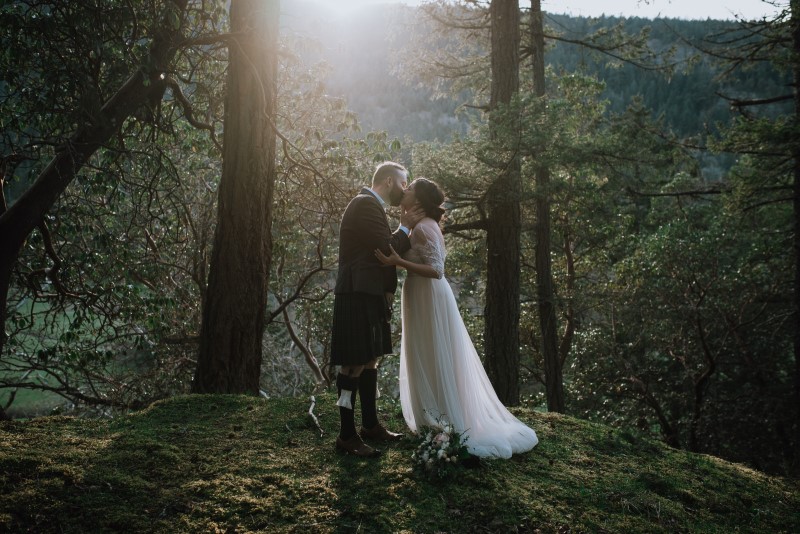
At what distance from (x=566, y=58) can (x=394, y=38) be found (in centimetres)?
5459

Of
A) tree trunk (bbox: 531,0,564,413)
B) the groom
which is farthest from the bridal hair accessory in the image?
tree trunk (bbox: 531,0,564,413)

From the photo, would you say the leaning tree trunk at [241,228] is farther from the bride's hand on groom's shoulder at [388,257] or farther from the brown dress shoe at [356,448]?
the bride's hand on groom's shoulder at [388,257]

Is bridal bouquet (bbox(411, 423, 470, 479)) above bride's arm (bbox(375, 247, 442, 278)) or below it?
below

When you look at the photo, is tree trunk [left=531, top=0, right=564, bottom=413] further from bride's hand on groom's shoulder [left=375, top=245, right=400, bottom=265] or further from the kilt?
the kilt

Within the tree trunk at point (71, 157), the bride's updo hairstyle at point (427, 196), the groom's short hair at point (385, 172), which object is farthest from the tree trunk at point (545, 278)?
the tree trunk at point (71, 157)

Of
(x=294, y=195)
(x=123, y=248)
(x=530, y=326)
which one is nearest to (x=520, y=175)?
(x=294, y=195)

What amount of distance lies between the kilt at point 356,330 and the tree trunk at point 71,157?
2230mm

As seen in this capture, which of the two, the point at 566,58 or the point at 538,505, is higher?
the point at 566,58

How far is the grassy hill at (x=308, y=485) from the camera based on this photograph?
123 inches

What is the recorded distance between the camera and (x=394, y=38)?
12.8m

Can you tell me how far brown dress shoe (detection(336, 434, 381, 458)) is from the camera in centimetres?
423

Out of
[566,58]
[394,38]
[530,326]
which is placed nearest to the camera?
[394,38]

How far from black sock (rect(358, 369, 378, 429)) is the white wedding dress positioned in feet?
1.06

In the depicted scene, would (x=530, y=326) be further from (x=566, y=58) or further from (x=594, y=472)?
(x=566, y=58)
